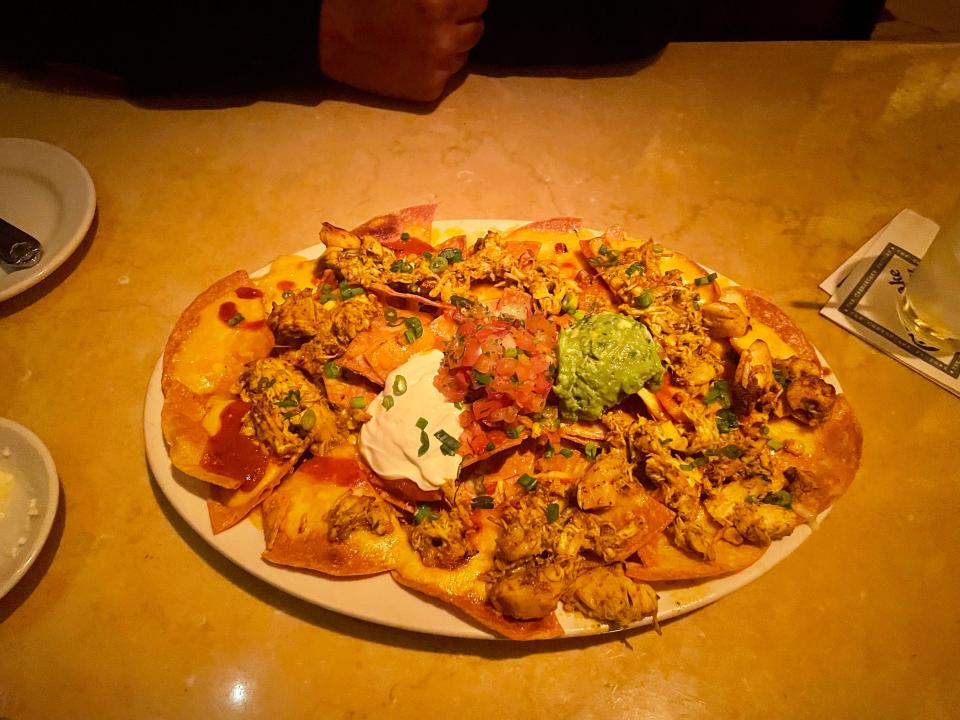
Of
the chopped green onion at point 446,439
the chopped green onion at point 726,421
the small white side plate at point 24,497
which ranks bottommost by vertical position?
the small white side plate at point 24,497

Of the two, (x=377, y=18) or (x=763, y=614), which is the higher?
(x=377, y=18)

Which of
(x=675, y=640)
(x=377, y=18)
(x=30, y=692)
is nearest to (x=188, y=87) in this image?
(x=377, y=18)

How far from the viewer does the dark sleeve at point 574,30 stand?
315 centimetres

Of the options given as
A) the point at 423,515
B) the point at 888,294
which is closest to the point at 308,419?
the point at 423,515

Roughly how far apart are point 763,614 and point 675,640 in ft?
0.93

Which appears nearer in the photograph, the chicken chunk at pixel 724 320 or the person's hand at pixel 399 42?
the chicken chunk at pixel 724 320

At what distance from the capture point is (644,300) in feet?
6.76

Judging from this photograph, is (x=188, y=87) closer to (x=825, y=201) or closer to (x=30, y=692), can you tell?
(x=30, y=692)

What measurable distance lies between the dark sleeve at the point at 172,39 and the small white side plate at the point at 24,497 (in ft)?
6.18

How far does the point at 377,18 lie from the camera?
9.48ft

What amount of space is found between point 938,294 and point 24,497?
3.04 metres

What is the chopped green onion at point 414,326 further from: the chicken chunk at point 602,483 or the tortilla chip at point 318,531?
the chicken chunk at point 602,483

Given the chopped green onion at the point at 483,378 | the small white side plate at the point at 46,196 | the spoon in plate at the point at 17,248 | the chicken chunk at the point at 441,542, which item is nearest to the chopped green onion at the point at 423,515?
the chicken chunk at the point at 441,542

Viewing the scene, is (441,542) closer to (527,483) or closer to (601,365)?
(527,483)
